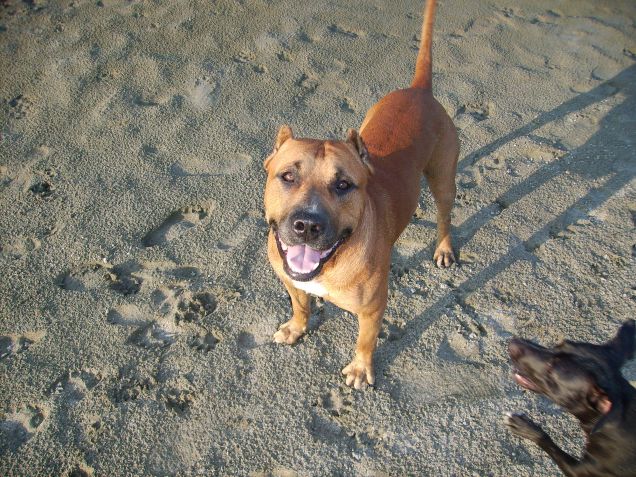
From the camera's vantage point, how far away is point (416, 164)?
3.46 meters

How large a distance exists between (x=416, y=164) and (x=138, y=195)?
2.59 m

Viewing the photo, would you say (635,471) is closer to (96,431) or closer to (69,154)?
(96,431)

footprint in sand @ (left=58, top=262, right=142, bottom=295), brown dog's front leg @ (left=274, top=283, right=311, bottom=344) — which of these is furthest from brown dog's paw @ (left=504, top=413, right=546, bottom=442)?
footprint in sand @ (left=58, top=262, right=142, bottom=295)

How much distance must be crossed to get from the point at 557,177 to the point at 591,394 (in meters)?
2.79

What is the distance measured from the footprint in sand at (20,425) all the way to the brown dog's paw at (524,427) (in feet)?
9.89

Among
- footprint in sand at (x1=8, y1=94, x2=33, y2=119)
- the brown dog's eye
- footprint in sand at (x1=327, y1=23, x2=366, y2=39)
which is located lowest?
footprint in sand at (x1=327, y1=23, x2=366, y2=39)

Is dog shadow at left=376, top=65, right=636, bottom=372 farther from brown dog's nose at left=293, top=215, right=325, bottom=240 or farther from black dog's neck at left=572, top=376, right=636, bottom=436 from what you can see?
brown dog's nose at left=293, top=215, right=325, bottom=240

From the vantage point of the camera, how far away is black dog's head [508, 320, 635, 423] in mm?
2543

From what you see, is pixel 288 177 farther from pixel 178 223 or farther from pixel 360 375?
pixel 178 223

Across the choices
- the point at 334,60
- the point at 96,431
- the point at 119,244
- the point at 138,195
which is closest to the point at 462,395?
the point at 96,431

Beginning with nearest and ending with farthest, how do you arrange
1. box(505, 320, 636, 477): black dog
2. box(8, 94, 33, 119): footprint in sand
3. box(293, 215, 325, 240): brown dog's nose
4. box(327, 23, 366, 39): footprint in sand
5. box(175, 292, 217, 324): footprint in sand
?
box(505, 320, 636, 477): black dog
box(293, 215, 325, 240): brown dog's nose
box(175, 292, 217, 324): footprint in sand
box(8, 94, 33, 119): footprint in sand
box(327, 23, 366, 39): footprint in sand

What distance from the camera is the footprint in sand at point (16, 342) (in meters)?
3.39

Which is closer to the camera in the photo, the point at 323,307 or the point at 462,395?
the point at 462,395

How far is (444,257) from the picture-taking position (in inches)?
159
